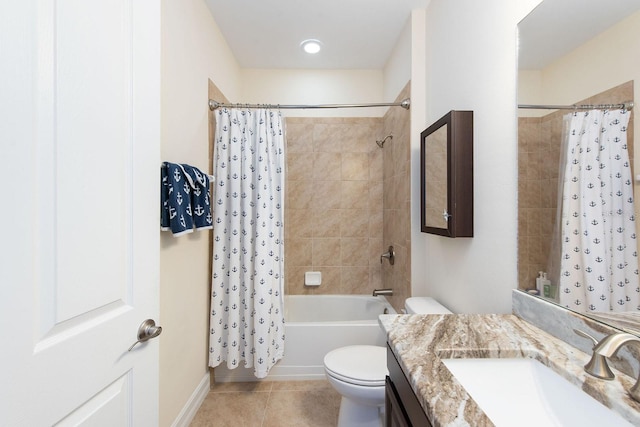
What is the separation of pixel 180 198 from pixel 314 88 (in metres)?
1.90

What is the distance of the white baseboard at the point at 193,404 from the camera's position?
155 centimetres

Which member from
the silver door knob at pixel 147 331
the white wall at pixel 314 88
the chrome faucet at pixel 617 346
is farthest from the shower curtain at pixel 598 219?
the white wall at pixel 314 88

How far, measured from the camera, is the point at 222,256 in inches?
74.5

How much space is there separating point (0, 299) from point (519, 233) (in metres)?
1.41

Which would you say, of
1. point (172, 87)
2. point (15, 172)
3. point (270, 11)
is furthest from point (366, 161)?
point (15, 172)

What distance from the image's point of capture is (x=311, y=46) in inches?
88.7

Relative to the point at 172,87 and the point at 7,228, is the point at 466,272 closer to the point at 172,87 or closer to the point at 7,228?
the point at 7,228

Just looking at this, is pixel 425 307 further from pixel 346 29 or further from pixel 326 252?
pixel 346 29

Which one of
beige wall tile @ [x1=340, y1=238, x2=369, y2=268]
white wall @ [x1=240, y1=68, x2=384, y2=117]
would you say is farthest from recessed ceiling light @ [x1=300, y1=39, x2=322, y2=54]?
beige wall tile @ [x1=340, y1=238, x2=369, y2=268]

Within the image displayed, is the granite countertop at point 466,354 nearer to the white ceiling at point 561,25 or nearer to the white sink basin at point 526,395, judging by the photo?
the white sink basin at point 526,395

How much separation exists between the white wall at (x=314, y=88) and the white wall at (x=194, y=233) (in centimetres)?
65

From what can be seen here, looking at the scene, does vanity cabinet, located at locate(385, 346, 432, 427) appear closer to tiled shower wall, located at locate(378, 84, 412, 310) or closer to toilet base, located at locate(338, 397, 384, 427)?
toilet base, located at locate(338, 397, 384, 427)

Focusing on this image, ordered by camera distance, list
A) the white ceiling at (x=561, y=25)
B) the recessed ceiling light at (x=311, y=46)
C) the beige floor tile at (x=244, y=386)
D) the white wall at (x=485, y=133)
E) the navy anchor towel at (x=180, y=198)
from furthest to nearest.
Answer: the recessed ceiling light at (x=311, y=46) → the beige floor tile at (x=244, y=386) → the navy anchor towel at (x=180, y=198) → the white wall at (x=485, y=133) → the white ceiling at (x=561, y=25)

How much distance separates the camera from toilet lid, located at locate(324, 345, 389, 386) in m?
1.35
